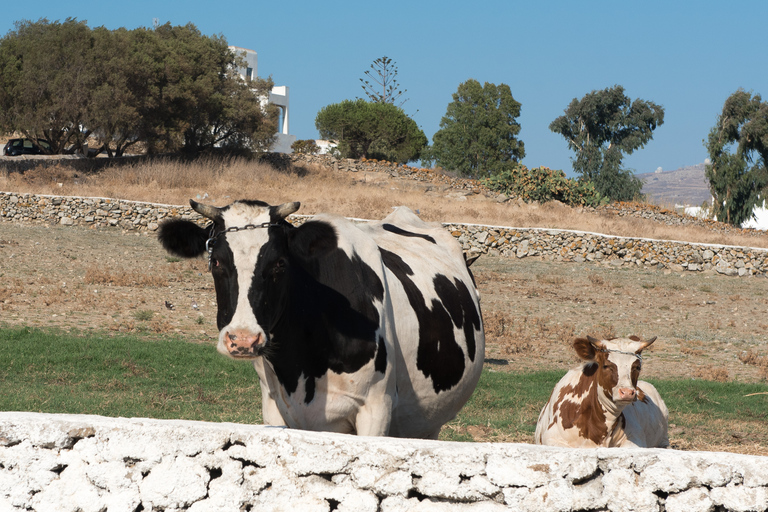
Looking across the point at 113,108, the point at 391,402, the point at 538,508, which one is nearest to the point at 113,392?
the point at 391,402

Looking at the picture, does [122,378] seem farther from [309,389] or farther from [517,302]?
[517,302]

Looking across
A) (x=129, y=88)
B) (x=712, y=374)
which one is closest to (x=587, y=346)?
(x=712, y=374)

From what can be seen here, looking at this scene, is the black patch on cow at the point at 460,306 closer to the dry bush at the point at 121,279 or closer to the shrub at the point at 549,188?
the dry bush at the point at 121,279

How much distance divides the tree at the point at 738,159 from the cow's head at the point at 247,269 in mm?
59218

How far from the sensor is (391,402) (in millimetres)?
5496

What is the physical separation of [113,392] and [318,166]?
37255 millimetres

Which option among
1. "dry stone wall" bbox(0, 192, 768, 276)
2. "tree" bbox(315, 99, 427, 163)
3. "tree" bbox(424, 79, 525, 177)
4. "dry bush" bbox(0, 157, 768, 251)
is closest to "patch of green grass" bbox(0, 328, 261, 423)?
"dry stone wall" bbox(0, 192, 768, 276)

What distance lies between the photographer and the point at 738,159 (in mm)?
59438

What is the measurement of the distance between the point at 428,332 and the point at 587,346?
1.98 metres

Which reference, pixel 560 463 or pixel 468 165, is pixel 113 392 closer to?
pixel 560 463

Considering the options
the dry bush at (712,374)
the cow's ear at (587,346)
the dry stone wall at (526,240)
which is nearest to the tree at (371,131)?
the dry stone wall at (526,240)

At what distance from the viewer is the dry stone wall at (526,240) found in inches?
1138

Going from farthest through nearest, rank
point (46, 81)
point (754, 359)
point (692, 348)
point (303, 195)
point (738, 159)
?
1. point (738, 159)
2. point (46, 81)
3. point (303, 195)
4. point (692, 348)
5. point (754, 359)

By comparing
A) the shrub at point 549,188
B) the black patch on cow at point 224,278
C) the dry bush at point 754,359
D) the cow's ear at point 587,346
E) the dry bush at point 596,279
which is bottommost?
the dry bush at point 754,359
